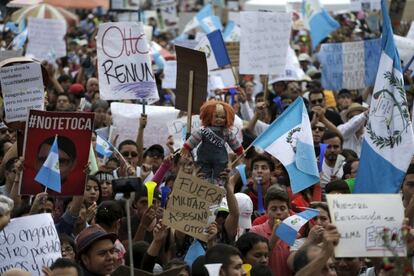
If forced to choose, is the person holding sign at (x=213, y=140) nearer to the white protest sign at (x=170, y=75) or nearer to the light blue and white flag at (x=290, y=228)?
the light blue and white flag at (x=290, y=228)

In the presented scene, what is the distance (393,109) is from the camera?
10.1 m

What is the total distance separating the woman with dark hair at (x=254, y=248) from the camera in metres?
9.20

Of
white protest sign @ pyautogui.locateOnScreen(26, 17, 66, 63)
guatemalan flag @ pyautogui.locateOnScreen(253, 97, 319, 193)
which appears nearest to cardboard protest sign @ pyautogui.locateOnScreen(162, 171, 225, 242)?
guatemalan flag @ pyautogui.locateOnScreen(253, 97, 319, 193)

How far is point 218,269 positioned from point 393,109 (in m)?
2.69

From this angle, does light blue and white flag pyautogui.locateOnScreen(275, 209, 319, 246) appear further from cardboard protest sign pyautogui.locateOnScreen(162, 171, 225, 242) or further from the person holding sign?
the person holding sign

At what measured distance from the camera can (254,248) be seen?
9203 mm

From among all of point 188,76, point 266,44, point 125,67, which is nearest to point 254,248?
point 188,76

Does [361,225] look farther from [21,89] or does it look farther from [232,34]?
[232,34]

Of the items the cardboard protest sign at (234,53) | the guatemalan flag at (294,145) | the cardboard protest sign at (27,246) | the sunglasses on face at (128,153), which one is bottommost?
the cardboard protest sign at (234,53)

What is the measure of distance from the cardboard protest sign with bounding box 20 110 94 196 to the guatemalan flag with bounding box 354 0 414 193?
1920mm

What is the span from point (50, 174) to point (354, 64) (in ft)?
26.7

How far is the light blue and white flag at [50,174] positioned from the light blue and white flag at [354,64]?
26.0 ft

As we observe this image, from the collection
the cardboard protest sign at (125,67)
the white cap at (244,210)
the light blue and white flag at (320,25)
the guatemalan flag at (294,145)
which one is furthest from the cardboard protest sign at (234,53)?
the white cap at (244,210)

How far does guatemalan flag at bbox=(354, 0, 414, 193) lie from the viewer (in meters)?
9.85
